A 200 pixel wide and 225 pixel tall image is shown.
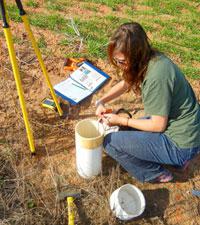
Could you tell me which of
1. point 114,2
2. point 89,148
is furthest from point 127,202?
point 114,2

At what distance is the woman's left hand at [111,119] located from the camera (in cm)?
270

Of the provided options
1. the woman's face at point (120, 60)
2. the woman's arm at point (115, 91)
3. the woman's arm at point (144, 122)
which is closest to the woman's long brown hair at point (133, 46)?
the woman's face at point (120, 60)

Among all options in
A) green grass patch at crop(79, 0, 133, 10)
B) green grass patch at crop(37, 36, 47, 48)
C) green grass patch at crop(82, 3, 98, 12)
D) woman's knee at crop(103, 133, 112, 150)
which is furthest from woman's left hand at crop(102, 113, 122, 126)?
green grass patch at crop(79, 0, 133, 10)

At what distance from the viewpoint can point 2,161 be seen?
2.90 metres

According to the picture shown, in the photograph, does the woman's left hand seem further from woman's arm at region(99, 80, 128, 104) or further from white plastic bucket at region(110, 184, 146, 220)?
white plastic bucket at region(110, 184, 146, 220)

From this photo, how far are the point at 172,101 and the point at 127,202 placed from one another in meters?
0.85

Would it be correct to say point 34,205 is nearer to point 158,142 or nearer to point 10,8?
point 158,142

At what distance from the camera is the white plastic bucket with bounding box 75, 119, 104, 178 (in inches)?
101

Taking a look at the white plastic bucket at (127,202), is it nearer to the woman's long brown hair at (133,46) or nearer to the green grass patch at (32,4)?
the woman's long brown hair at (133,46)

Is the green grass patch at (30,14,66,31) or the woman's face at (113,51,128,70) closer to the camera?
the woman's face at (113,51,128,70)

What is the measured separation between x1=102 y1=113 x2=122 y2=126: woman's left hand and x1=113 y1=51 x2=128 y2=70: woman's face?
0.43 metres

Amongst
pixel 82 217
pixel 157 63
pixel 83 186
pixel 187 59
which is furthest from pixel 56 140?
pixel 187 59

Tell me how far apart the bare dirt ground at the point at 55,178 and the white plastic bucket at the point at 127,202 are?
0.07 metres

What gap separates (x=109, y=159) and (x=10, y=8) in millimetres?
2902
